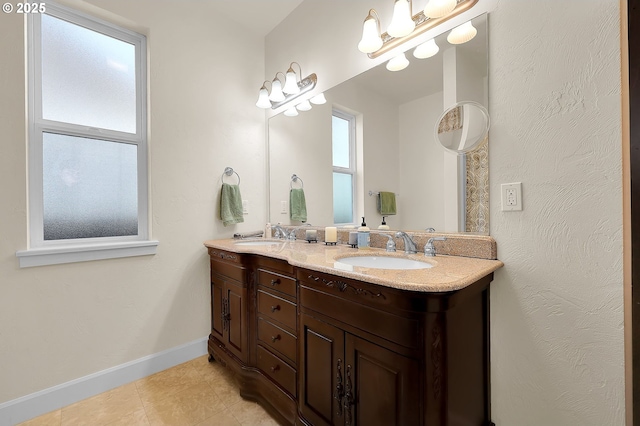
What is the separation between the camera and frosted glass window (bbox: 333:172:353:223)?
1827mm

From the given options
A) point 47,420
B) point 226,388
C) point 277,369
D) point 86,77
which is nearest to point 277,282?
point 277,369

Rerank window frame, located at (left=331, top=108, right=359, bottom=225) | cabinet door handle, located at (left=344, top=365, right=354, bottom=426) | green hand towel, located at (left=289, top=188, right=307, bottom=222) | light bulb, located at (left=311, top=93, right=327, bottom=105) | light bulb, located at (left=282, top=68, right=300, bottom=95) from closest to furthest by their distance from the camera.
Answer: cabinet door handle, located at (left=344, top=365, right=354, bottom=426) < window frame, located at (left=331, top=108, right=359, bottom=225) < light bulb, located at (left=311, top=93, right=327, bottom=105) < light bulb, located at (left=282, top=68, right=300, bottom=95) < green hand towel, located at (left=289, top=188, right=307, bottom=222)

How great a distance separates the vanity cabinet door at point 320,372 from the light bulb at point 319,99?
1483 millimetres

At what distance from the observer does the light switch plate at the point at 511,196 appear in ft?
3.62

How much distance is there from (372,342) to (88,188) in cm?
194

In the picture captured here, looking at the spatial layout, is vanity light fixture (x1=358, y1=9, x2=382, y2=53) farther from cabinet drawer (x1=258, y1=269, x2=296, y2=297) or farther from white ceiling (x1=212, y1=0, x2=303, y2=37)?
cabinet drawer (x1=258, y1=269, x2=296, y2=297)

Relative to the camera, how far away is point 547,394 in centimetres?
104

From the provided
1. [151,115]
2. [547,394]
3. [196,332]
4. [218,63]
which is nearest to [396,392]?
[547,394]

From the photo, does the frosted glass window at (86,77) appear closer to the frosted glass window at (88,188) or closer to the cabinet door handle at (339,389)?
the frosted glass window at (88,188)

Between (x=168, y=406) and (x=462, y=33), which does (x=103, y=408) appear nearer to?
(x=168, y=406)

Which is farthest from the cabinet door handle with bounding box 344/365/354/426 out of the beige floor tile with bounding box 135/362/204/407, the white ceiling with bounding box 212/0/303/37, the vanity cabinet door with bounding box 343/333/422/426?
the white ceiling with bounding box 212/0/303/37

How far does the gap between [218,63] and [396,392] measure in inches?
99.1

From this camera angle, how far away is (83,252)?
1.65m

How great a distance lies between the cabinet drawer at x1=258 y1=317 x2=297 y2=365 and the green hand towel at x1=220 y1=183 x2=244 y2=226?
91cm
